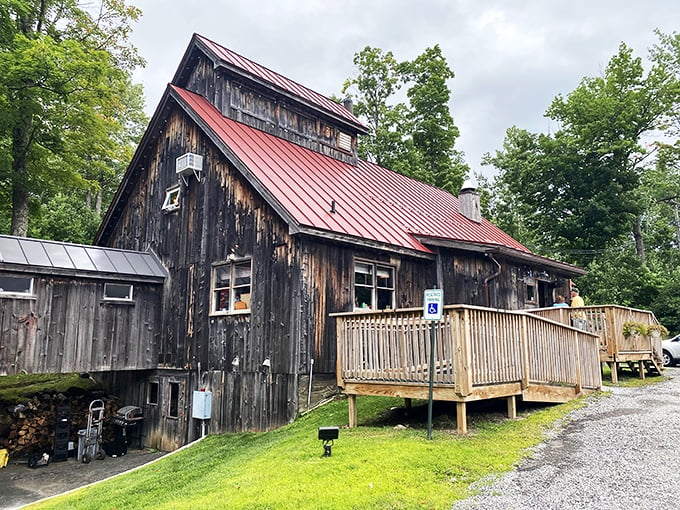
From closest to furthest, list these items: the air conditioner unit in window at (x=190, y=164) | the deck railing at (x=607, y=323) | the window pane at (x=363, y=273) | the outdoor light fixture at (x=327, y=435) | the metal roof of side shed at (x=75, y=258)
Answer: the outdoor light fixture at (x=327, y=435) < the metal roof of side shed at (x=75, y=258) < the window pane at (x=363, y=273) < the deck railing at (x=607, y=323) < the air conditioner unit in window at (x=190, y=164)

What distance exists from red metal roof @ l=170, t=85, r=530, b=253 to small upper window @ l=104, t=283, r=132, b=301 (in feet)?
15.3

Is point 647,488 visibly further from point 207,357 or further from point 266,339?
point 207,357

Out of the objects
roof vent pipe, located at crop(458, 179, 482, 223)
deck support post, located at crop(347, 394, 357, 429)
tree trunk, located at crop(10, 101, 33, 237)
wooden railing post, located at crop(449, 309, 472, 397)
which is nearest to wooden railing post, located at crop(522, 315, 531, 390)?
wooden railing post, located at crop(449, 309, 472, 397)

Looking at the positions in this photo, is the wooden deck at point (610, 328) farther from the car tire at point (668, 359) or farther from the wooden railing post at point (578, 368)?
the car tire at point (668, 359)

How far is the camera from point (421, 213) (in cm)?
1614

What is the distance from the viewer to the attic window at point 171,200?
14.4m

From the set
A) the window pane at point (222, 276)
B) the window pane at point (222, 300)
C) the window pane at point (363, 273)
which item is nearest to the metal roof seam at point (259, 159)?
the window pane at point (363, 273)

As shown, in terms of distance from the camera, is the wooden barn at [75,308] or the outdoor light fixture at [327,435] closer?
the outdoor light fixture at [327,435]

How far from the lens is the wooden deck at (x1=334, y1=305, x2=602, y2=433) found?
24.0 ft

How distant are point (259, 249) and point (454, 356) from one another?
5.64 metres

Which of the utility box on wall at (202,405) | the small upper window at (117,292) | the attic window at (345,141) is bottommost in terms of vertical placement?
the utility box on wall at (202,405)

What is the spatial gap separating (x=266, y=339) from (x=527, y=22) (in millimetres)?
17980

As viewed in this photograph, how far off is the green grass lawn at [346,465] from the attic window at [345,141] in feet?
33.4

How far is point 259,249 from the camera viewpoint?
11.5 meters
